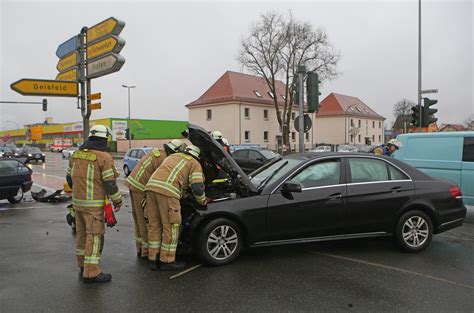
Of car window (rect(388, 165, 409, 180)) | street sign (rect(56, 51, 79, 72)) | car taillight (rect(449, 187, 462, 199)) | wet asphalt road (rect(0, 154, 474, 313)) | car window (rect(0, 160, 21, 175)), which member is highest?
street sign (rect(56, 51, 79, 72))

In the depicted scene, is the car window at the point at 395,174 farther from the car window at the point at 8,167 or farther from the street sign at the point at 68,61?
the car window at the point at 8,167

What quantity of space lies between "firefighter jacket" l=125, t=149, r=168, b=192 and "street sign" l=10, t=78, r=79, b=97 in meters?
5.47

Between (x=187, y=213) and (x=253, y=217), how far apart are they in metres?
0.85

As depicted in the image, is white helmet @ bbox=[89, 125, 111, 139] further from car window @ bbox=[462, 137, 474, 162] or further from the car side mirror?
car window @ bbox=[462, 137, 474, 162]

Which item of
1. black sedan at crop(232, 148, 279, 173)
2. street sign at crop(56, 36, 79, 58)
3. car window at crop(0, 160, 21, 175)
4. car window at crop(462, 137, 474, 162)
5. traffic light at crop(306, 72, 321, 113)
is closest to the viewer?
car window at crop(462, 137, 474, 162)

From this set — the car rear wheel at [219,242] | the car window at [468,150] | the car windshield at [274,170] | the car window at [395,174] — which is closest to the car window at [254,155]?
the car window at [468,150]

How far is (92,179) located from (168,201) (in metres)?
0.90

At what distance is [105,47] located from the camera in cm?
919

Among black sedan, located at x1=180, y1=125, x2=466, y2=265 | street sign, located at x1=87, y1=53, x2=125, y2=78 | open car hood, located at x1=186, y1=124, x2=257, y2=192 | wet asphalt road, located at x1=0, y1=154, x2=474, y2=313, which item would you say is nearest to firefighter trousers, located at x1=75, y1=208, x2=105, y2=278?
wet asphalt road, located at x1=0, y1=154, x2=474, y2=313

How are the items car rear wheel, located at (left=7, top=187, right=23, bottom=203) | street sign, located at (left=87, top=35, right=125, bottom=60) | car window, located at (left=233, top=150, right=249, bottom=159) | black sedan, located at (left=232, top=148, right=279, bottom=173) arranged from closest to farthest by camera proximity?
1. street sign, located at (left=87, top=35, right=125, bottom=60)
2. car rear wheel, located at (left=7, top=187, right=23, bottom=203)
3. black sedan, located at (left=232, top=148, right=279, bottom=173)
4. car window, located at (left=233, top=150, right=249, bottom=159)

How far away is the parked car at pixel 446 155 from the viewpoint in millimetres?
8008

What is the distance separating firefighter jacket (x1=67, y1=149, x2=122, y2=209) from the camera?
442cm

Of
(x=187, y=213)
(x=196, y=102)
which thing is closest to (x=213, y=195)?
(x=187, y=213)

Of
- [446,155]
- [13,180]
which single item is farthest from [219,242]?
[13,180]
